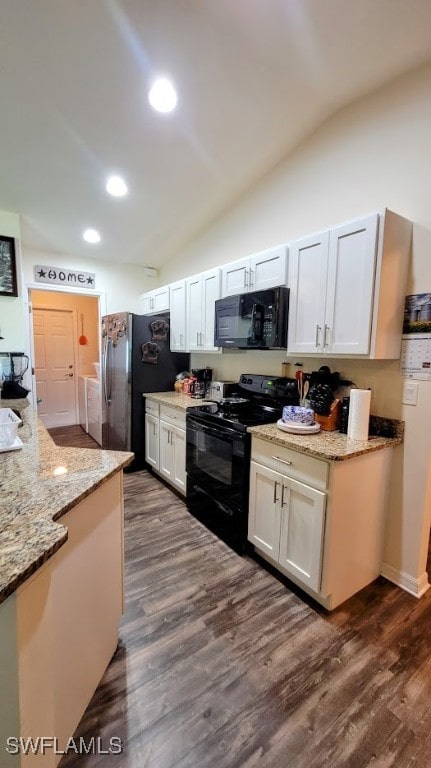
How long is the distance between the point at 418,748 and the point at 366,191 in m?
2.83

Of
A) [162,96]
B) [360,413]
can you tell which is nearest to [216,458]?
[360,413]

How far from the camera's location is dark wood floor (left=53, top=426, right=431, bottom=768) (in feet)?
3.84

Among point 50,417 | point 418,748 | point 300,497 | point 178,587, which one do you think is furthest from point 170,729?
point 50,417

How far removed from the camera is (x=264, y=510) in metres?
2.07

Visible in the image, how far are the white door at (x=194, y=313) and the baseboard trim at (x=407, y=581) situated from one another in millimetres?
2367

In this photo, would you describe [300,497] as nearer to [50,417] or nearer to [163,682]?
[163,682]

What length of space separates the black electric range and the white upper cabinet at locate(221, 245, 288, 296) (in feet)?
2.51

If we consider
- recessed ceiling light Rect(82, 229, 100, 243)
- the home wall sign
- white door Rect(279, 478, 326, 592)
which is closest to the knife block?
white door Rect(279, 478, 326, 592)

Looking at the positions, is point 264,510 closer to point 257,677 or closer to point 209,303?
point 257,677

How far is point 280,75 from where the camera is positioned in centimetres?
198

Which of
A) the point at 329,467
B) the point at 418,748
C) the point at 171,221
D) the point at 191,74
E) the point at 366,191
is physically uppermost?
the point at 191,74

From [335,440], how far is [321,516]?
45 centimetres

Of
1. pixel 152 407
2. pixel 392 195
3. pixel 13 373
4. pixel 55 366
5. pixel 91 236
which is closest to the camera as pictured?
pixel 392 195

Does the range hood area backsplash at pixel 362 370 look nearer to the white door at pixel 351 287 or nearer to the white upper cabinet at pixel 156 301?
the white door at pixel 351 287
